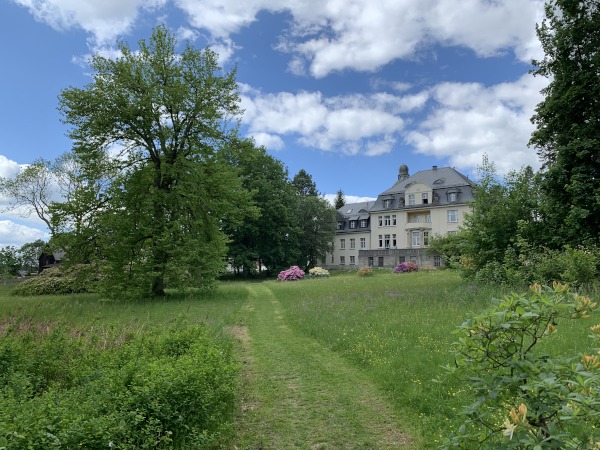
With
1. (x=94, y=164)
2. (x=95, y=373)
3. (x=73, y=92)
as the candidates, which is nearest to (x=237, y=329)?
(x=95, y=373)

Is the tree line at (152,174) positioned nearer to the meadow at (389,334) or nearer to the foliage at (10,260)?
the meadow at (389,334)

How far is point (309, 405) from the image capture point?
6.09 metres

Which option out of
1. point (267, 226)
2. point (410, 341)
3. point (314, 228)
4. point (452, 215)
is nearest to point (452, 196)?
point (452, 215)

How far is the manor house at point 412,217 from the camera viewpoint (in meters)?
54.7

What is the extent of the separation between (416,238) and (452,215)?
20.4ft

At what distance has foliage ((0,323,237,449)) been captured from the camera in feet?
11.1

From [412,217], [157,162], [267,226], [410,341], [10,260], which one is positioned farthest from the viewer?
[10,260]

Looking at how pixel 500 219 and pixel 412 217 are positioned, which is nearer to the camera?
pixel 500 219

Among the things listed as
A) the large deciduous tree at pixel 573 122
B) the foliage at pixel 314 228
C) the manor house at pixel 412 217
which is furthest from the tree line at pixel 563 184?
the foliage at pixel 314 228

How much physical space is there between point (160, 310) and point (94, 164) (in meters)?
10.5

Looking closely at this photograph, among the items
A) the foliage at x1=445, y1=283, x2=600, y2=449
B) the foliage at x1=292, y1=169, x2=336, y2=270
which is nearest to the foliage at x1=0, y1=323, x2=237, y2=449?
the foliage at x1=445, y1=283, x2=600, y2=449

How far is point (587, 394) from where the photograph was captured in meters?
2.18

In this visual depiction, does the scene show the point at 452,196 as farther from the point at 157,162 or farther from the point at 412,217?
the point at 157,162

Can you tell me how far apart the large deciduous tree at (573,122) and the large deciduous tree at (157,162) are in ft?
52.2
